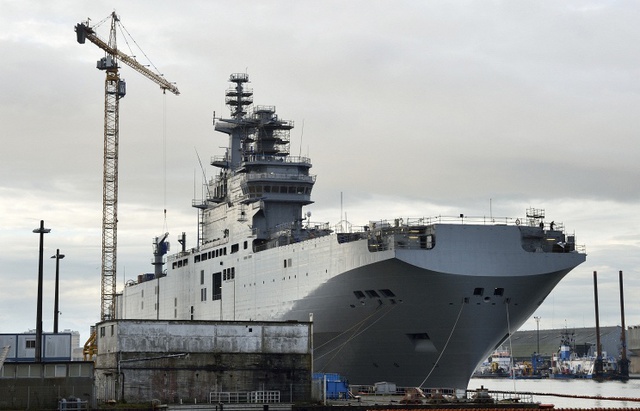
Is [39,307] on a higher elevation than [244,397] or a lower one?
higher

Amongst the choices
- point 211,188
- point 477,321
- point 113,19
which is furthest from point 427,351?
point 113,19

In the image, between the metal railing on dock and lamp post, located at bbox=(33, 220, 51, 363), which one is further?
lamp post, located at bbox=(33, 220, 51, 363)

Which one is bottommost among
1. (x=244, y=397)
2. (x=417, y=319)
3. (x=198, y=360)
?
(x=244, y=397)

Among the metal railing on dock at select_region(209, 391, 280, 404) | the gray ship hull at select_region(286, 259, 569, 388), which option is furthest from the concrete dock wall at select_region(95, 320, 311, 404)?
the gray ship hull at select_region(286, 259, 569, 388)

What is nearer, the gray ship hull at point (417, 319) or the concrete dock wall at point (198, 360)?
the concrete dock wall at point (198, 360)

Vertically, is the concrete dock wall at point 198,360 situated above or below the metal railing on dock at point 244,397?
above

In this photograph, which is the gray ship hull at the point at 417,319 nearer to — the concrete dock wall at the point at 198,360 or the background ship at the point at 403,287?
the background ship at the point at 403,287

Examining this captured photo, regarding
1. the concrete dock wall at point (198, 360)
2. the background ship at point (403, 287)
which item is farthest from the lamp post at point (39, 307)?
the background ship at point (403, 287)

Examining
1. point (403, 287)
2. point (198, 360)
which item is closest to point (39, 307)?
point (198, 360)

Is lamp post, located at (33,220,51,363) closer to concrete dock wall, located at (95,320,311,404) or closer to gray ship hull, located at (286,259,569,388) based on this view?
concrete dock wall, located at (95,320,311,404)

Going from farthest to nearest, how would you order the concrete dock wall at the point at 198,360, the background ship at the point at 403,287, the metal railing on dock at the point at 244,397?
the background ship at the point at 403,287, the metal railing on dock at the point at 244,397, the concrete dock wall at the point at 198,360

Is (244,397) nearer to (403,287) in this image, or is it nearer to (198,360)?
(198,360)

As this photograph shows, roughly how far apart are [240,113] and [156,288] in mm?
16086

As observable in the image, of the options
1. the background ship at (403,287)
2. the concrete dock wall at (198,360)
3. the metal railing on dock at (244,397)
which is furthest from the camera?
the background ship at (403,287)
